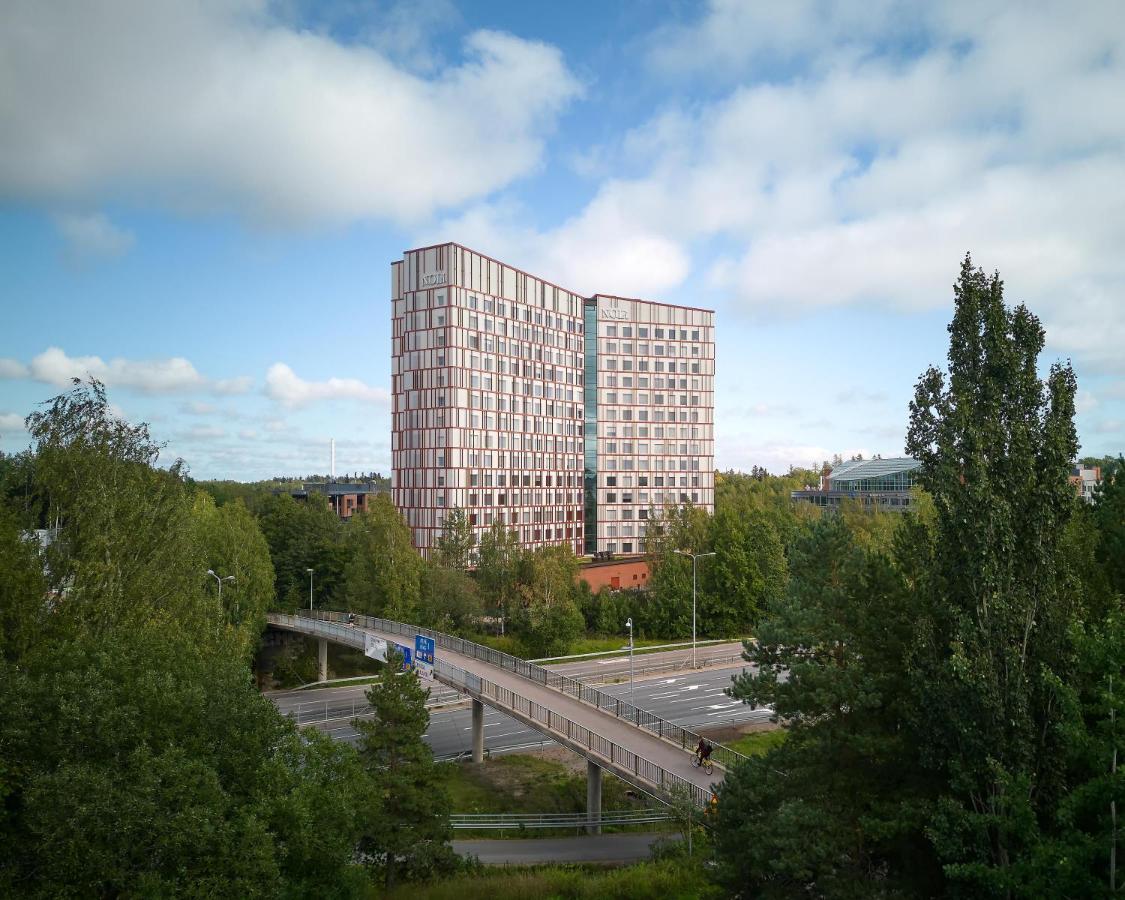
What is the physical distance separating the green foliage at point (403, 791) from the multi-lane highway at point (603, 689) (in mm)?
16703

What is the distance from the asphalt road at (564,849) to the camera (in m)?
27.2

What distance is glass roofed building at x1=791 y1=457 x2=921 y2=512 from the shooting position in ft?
357

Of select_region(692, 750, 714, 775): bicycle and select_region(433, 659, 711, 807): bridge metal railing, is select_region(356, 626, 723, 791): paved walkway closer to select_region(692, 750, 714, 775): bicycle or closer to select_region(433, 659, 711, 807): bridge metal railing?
select_region(692, 750, 714, 775): bicycle

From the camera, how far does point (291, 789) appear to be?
16.6 meters

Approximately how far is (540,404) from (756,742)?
181 feet

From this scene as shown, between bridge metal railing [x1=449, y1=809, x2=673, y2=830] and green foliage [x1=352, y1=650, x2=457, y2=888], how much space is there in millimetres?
6695

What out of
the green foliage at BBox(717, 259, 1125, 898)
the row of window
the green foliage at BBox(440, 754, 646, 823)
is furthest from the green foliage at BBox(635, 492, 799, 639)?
the green foliage at BBox(717, 259, 1125, 898)

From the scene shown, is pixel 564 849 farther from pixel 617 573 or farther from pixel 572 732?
pixel 617 573

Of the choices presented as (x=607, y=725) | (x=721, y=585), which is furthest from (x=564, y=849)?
(x=721, y=585)

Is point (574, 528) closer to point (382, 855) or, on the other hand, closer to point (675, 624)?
point (675, 624)

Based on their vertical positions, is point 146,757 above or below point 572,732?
above

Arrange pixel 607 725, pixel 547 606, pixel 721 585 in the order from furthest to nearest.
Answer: pixel 721 585
pixel 547 606
pixel 607 725

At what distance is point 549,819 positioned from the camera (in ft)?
104

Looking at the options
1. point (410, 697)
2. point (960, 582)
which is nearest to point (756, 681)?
point (960, 582)
